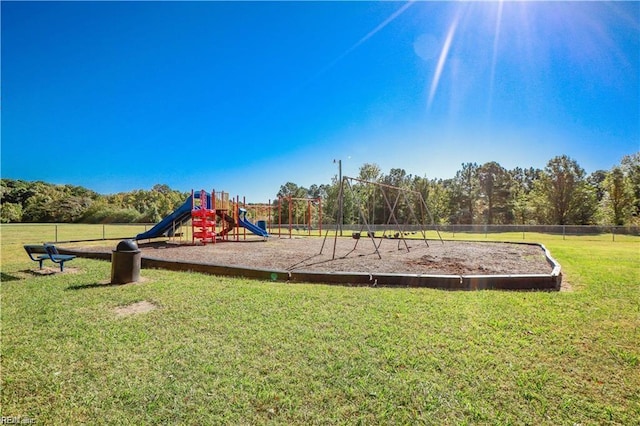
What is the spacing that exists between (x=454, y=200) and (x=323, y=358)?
56.3 meters

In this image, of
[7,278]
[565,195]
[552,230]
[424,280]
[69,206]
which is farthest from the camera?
[69,206]

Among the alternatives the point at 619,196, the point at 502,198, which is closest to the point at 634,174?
the point at 619,196

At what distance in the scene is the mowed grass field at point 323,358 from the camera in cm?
256

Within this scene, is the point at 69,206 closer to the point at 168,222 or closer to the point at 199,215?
the point at 168,222

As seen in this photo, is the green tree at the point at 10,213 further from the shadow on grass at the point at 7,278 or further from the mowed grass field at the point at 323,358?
the mowed grass field at the point at 323,358

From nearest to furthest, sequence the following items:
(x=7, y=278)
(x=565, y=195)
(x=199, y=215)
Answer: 1. (x=7, y=278)
2. (x=199, y=215)
3. (x=565, y=195)

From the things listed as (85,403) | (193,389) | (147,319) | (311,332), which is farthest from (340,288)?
(85,403)

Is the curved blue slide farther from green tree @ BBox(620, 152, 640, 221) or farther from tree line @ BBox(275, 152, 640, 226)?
green tree @ BBox(620, 152, 640, 221)

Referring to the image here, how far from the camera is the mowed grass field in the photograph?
101 inches

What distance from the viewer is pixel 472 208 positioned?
175 feet

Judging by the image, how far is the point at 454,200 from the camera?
54344 millimetres

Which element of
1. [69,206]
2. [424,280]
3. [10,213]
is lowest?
[424,280]

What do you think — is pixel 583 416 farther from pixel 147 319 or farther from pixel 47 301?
pixel 47 301

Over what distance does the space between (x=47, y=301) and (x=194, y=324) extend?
324 centimetres
